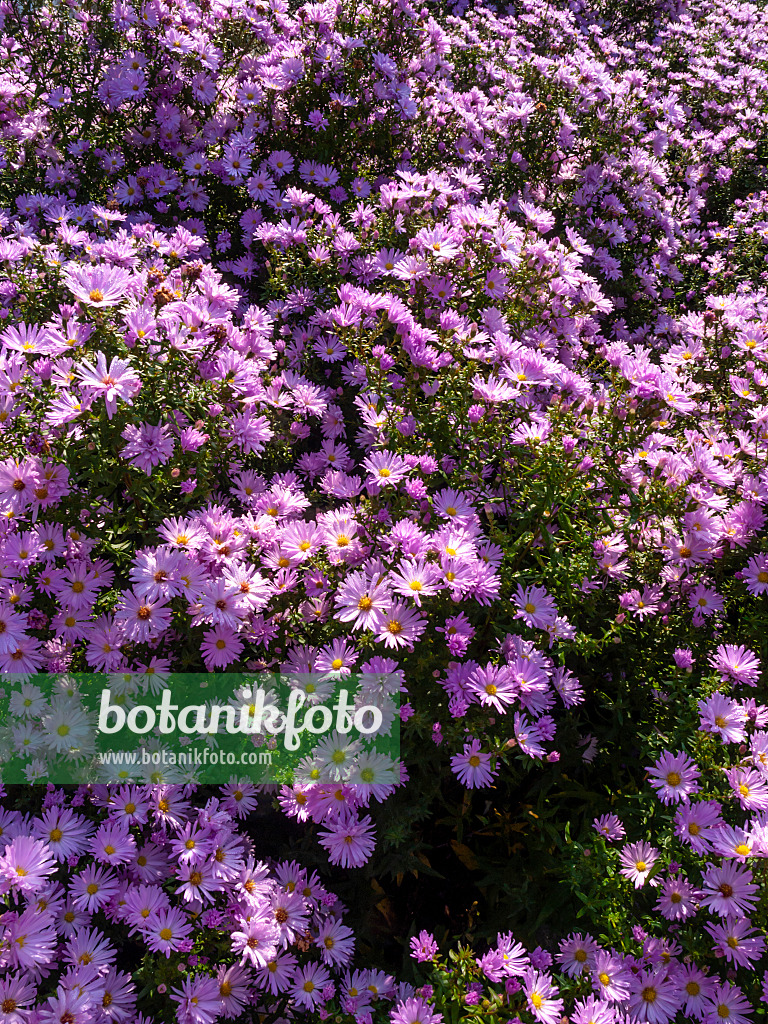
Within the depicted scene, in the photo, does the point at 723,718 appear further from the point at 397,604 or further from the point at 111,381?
the point at 111,381

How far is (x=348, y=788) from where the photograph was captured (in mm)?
2219

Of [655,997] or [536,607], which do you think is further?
[536,607]

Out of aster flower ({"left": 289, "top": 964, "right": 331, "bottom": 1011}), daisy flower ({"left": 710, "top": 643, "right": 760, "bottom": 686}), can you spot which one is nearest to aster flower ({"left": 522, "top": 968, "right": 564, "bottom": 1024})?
aster flower ({"left": 289, "top": 964, "right": 331, "bottom": 1011})

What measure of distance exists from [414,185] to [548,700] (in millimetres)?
2951

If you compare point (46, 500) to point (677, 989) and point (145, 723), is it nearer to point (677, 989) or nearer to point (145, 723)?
point (145, 723)

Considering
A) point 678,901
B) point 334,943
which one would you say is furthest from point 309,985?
point 678,901

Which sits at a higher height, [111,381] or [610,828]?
[111,381]

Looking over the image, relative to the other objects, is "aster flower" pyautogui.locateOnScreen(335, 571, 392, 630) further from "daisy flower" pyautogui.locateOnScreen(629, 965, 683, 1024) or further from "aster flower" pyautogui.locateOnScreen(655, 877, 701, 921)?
"daisy flower" pyautogui.locateOnScreen(629, 965, 683, 1024)

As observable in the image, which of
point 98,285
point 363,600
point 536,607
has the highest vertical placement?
point 98,285

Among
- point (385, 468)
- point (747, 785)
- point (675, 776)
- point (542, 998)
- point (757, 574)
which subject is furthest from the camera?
point (757, 574)

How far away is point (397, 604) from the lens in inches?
91.2

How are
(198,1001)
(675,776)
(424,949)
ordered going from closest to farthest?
(198,1001), (424,949), (675,776)

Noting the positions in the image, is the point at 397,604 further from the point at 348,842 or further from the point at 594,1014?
the point at 594,1014

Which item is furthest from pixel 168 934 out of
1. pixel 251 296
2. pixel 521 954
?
pixel 251 296
